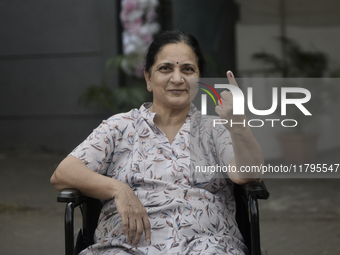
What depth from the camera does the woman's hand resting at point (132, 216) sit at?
1.64 m

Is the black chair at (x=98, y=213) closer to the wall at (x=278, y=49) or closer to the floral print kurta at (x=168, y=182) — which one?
the floral print kurta at (x=168, y=182)

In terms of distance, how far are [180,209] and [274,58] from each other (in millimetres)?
4790

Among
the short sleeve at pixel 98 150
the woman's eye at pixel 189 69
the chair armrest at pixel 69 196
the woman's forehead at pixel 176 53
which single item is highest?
the woman's forehead at pixel 176 53

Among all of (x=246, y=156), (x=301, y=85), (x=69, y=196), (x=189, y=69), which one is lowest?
(x=69, y=196)

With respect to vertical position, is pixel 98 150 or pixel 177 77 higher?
pixel 177 77

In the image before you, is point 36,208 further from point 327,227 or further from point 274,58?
point 274,58

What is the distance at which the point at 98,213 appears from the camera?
77.9 inches

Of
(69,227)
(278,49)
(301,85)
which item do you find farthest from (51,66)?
(69,227)

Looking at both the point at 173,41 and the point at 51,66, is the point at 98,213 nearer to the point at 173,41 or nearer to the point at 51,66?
the point at 173,41

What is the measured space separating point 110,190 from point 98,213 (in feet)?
1.06

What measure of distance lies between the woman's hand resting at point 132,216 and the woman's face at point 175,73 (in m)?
0.53

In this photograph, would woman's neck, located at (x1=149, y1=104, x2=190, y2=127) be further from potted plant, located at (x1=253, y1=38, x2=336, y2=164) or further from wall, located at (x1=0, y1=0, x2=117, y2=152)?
wall, located at (x1=0, y1=0, x2=117, y2=152)

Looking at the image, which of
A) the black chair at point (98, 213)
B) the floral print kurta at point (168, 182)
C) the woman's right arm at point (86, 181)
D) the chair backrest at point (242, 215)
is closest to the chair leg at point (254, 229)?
the black chair at point (98, 213)

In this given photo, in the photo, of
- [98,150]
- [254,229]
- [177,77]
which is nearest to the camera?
[254,229]
